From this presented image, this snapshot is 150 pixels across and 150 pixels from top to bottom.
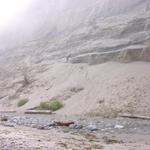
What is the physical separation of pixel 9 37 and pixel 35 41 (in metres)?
9.17

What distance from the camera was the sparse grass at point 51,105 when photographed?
106 ft

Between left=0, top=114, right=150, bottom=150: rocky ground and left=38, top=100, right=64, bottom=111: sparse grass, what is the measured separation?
5723mm

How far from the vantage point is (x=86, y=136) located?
18.8 meters

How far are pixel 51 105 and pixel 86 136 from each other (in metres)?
14.2

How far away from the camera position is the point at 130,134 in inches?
766

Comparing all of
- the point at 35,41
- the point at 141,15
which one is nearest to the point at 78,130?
the point at 141,15

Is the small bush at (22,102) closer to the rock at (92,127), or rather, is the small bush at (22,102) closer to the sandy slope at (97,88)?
the sandy slope at (97,88)

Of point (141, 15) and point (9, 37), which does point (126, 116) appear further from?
point (9, 37)

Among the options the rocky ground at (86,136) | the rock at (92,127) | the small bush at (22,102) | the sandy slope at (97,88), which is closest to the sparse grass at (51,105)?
the sandy slope at (97,88)

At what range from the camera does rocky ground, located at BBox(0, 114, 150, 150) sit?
15273mm

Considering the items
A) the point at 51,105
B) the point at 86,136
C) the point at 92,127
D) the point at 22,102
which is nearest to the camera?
the point at 86,136

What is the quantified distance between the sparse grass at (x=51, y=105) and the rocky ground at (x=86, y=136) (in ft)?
18.8

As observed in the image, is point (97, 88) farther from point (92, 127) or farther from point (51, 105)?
point (92, 127)

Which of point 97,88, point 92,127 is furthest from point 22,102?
point 92,127
